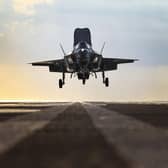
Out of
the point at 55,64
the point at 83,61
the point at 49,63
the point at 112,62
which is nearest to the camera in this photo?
the point at 83,61

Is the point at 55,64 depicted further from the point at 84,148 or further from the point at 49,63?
the point at 84,148

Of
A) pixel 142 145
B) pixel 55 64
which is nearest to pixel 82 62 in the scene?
pixel 55 64

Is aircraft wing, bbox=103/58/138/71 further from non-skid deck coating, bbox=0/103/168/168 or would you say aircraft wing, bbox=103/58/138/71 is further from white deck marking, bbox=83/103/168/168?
non-skid deck coating, bbox=0/103/168/168

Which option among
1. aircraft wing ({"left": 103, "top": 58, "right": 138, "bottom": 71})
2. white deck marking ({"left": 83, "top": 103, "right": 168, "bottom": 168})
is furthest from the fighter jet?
white deck marking ({"left": 83, "top": 103, "right": 168, "bottom": 168})

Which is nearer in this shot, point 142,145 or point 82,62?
point 142,145

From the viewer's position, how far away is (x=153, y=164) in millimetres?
14070

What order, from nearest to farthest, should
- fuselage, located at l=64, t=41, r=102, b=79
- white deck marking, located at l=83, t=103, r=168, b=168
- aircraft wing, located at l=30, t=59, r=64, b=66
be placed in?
white deck marking, located at l=83, t=103, r=168, b=168
fuselage, located at l=64, t=41, r=102, b=79
aircraft wing, located at l=30, t=59, r=64, b=66

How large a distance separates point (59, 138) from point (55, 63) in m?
54.7

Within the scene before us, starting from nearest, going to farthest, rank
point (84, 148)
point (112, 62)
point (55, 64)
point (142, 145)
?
point (84, 148), point (142, 145), point (55, 64), point (112, 62)

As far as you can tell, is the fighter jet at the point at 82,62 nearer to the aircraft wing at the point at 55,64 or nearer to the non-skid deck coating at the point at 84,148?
the aircraft wing at the point at 55,64

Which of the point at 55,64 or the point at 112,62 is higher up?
the point at 112,62

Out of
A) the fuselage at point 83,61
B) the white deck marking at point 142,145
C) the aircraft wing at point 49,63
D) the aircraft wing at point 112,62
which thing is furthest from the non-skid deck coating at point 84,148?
the aircraft wing at point 112,62

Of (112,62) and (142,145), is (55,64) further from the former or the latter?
(142,145)

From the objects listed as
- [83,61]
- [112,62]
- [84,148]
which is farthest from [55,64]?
[84,148]
